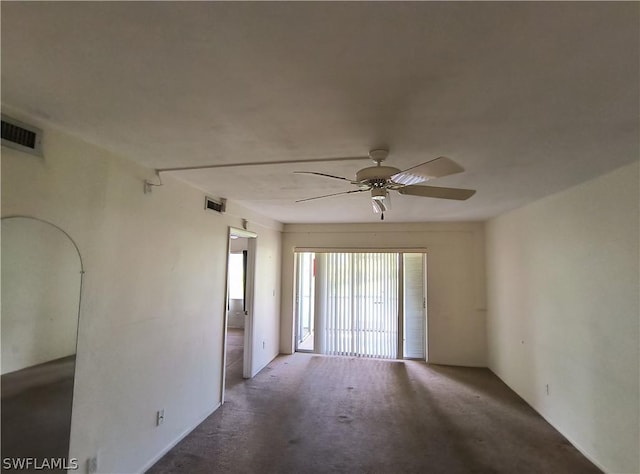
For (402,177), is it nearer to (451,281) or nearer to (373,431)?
(373,431)

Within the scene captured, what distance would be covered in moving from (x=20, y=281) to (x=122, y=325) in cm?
71

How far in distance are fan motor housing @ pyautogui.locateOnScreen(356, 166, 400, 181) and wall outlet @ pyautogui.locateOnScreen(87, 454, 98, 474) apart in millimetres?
2433

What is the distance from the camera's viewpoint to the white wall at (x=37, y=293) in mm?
1591

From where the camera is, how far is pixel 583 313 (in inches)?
106

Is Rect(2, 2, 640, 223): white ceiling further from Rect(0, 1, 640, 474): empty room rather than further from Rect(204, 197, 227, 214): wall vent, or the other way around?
Rect(204, 197, 227, 214): wall vent

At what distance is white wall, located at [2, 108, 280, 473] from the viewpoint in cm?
181

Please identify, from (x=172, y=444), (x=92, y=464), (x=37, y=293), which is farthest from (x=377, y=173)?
(x=172, y=444)

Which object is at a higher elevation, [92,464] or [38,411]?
[38,411]

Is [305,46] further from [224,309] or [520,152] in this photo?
[224,309]

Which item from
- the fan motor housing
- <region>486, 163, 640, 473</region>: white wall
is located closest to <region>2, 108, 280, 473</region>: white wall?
the fan motor housing

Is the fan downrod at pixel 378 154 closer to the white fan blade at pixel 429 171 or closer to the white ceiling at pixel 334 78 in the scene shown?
the white ceiling at pixel 334 78

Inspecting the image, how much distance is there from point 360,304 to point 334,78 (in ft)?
15.9

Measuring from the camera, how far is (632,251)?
217 cm

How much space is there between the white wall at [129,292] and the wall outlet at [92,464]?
0.12 ft
